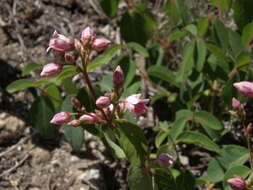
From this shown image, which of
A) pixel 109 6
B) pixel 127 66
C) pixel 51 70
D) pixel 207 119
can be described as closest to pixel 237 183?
pixel 207 119

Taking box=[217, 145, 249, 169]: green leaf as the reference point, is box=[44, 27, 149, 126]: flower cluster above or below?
above

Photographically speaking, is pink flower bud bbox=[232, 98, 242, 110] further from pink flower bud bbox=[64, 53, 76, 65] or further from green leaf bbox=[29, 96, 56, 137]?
green leaf bbox=[29, 96, 56, 137]

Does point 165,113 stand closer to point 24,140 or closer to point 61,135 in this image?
point 61,135

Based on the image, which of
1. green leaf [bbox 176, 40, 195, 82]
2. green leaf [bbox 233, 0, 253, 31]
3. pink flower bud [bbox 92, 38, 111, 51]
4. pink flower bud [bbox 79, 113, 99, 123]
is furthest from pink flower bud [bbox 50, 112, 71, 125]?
green leaf [bbox 233, 0, 253, 31]

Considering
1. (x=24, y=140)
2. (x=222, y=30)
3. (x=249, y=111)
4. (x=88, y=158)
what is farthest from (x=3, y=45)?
(x=249, y=111)

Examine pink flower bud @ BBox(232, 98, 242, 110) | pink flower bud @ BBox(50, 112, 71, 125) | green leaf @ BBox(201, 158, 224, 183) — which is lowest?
green leaf @ BBox(201, 158, 224, 183)

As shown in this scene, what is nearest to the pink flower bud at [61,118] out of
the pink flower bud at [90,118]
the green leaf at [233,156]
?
the pink flower bud at [90,118]

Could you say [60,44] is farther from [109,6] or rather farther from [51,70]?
[109,6]
